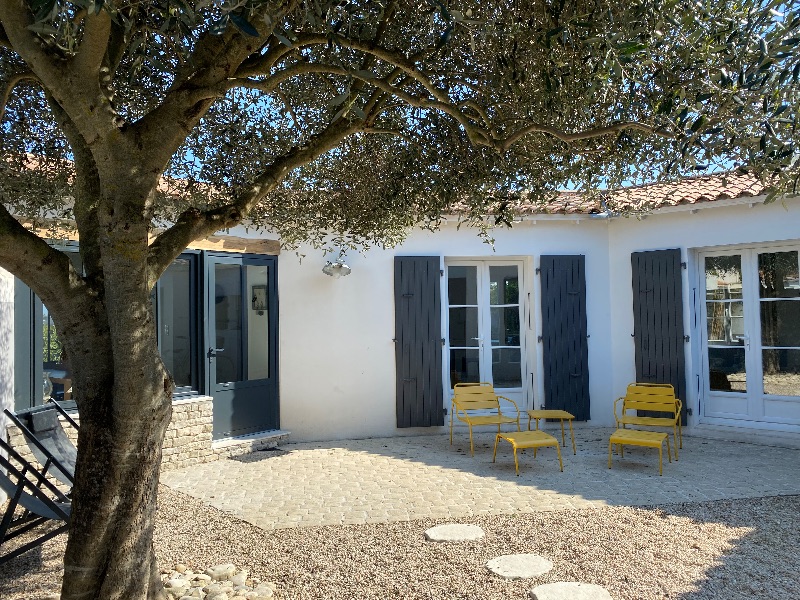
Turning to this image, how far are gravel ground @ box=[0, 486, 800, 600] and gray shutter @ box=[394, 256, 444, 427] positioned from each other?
325cm

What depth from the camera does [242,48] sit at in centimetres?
271

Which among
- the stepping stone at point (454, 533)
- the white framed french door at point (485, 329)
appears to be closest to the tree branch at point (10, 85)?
the stepping stone at point (454, 533)

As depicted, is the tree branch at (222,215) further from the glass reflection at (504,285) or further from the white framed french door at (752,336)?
the white framed french door at (752,336)

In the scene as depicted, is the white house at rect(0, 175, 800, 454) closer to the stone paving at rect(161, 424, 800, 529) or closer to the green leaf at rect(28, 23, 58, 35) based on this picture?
the stone paving at rect(161, 424, 800, 529)

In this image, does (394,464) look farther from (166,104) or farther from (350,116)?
(166,104)

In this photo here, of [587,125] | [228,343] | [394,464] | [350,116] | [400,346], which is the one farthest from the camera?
[400,346]

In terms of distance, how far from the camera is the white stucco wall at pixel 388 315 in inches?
307

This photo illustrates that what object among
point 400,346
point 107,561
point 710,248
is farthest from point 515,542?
point 710,248

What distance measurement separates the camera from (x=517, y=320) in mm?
8500

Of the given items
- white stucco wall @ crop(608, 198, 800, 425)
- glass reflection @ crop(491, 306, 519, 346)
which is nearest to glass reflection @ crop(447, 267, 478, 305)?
glass reflection @ crop(491, 306, 519, 346)

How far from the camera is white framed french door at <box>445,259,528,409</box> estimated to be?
8391mm

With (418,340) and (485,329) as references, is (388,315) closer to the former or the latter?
(418,340)

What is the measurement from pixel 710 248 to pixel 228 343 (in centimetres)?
591

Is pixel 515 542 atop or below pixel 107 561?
below
